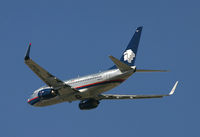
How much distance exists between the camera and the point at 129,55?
227 ft

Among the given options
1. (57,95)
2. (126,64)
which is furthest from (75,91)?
(126,64)

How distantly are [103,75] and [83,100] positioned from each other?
306 inches

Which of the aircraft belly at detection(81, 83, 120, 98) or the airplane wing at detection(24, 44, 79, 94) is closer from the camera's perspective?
the airplane wing at detection(24, 44, 79, 94)

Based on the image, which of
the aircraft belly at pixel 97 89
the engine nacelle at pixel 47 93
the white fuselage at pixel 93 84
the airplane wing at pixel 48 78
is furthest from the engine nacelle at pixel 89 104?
the engine nacelle at pixel 47 93

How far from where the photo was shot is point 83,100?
73938mm

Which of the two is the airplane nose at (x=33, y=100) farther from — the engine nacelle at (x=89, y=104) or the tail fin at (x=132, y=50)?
the tail fin at (x=132, y=50)

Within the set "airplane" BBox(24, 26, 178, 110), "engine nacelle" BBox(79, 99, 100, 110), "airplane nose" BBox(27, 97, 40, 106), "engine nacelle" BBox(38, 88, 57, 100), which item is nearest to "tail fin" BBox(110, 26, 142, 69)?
"airplane" BBox(24, 26, 178, 110)

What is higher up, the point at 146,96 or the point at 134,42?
the point at 134,42

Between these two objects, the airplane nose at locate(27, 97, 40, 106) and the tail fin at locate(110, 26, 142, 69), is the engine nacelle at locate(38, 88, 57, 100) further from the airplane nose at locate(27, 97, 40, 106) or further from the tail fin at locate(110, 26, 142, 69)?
the tail fin at locate(110, 26, 142, 69)

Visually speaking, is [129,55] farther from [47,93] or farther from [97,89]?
[47,93]

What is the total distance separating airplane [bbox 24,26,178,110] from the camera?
215 ft

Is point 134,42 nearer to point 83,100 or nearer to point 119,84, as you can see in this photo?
point 119,84

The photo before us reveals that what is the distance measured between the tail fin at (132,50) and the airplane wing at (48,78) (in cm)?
807

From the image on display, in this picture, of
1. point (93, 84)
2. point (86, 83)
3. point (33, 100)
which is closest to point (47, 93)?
point (86, 83)
